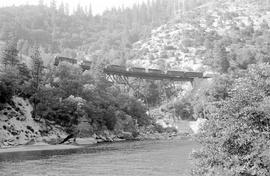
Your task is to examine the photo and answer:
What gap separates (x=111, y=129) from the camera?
96375mm

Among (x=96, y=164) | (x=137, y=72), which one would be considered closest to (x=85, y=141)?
(x=96, y=164)

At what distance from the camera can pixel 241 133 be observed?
71.8 ft

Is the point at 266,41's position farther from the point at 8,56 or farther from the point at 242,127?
the point at 242,127

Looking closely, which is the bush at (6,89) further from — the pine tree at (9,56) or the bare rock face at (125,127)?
the bare rock face at (125,127)

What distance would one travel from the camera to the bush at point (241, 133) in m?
21.0

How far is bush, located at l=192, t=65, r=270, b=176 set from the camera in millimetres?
21000

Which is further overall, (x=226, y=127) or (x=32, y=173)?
(x=32, y=173)

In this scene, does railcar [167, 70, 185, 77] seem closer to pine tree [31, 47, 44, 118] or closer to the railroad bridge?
the railroad bridge

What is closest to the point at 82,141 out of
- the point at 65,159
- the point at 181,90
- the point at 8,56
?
the point at 8,56

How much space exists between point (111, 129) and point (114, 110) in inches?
224

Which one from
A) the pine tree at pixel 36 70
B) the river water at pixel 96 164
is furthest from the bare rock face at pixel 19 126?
the river water at pixel 96 164

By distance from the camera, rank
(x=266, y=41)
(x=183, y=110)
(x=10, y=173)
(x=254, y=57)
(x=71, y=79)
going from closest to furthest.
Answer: (x=10, y=173), (x=71, y=79), (x=183, y=110), (x=254, y=57), (x=266, y=41)

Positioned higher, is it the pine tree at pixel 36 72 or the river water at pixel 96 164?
the pine tree at pixel 36 72

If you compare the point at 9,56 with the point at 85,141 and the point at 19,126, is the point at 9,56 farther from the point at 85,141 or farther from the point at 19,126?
the point at 85,141
